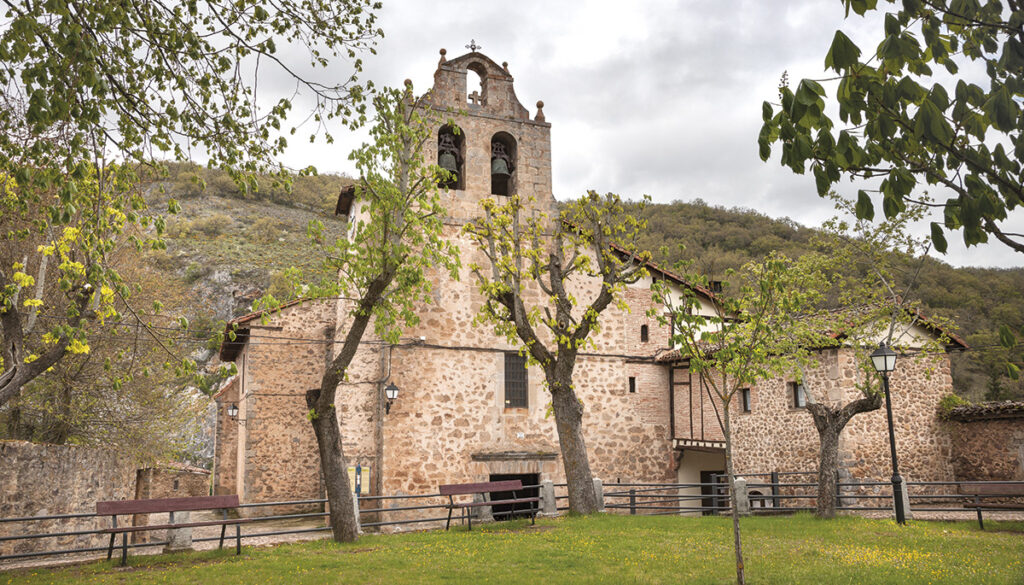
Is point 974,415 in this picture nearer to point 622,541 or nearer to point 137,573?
point 622,541

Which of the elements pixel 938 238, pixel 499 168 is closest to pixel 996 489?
pixel 499 168

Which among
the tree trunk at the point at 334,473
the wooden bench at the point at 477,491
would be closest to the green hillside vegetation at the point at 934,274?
the wooden bench at the point at 477,491

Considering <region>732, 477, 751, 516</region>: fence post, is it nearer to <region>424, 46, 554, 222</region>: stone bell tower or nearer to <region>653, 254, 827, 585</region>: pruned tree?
<region>653, 254, 827, 585</region>: pruned tree

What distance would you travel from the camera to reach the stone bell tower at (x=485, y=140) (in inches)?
726

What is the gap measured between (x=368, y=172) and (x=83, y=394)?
8422 millimetres

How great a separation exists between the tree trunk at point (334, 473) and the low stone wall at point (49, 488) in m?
4.96

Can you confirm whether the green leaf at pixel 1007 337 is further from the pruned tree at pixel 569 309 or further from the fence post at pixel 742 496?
the fence post at pixel 742 496

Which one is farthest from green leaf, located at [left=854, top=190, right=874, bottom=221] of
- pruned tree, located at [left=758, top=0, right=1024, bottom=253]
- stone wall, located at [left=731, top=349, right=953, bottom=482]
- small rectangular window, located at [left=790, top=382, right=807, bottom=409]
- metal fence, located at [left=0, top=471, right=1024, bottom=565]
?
small rectangular window, located at [left=790, top=382, right=807, bottom=409]

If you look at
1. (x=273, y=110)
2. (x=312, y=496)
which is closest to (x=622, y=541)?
(x=273, y=110)

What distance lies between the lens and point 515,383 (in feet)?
59.7

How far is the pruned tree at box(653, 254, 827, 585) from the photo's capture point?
8.20 meters

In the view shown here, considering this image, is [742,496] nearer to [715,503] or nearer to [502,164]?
[715,503]

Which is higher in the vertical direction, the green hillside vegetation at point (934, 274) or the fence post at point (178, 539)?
the green hillside vegetation at point (934, 274)

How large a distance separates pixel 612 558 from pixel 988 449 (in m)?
12.6
